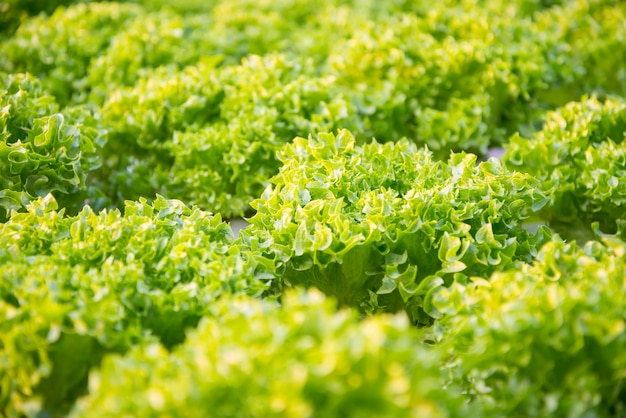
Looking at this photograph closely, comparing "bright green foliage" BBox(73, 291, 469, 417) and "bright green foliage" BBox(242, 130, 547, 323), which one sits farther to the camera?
"bright green foliage" BBox(242, 130, 547, 323)

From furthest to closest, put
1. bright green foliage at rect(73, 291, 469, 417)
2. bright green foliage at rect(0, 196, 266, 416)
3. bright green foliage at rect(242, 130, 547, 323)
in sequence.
Answer: bright green foliage at rect(242, 130, 547, 323)
bright green foliage at rect(0, 196, 266, 416)
bright green foliage at rect(73, 291, 469, 417)

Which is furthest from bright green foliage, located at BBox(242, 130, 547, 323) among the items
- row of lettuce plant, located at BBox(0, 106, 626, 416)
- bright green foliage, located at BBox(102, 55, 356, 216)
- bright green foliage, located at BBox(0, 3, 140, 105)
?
bright green foliage, located at BBox(0, 3, 140, 105)

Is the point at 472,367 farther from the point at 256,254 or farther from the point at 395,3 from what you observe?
the point at 395,3

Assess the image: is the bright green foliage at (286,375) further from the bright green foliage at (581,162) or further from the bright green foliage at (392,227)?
the bright green foliage at (581,162)

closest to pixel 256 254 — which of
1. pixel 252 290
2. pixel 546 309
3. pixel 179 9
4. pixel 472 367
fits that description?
pixel 252 290

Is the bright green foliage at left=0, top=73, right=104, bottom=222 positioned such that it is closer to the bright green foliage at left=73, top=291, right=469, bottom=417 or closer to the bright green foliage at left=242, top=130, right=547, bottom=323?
the bright green foliage at left=242, top=130, right=547, bottom=323

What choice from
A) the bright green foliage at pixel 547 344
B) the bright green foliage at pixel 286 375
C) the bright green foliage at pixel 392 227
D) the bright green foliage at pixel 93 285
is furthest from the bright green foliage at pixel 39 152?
the bright green foliage at pixel 547 344
